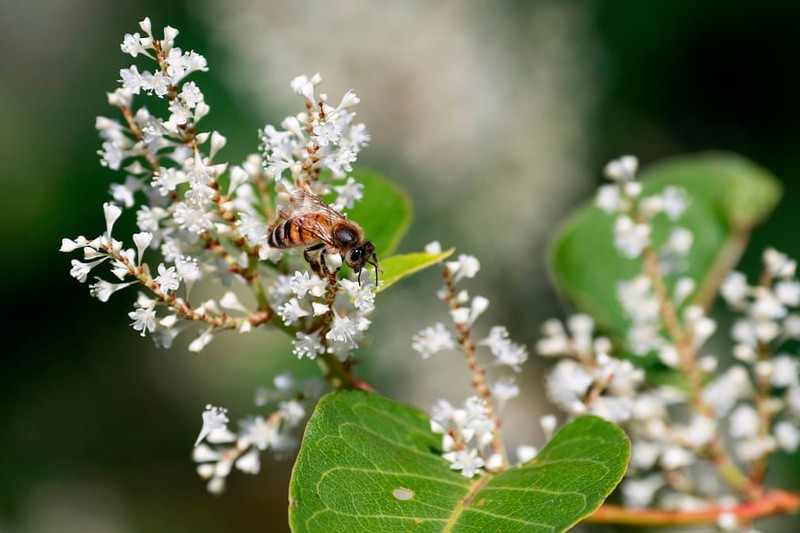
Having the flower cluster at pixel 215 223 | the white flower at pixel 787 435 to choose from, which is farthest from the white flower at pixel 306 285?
the white flower at pixel 787 435

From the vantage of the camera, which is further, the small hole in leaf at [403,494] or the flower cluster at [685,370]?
the flower cluster at [685,370]

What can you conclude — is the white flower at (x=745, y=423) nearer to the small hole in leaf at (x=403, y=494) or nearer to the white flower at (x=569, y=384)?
the white flower at (x=569, y=384)

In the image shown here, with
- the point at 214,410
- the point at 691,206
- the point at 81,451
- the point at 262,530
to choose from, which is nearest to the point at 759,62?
the point at 691,206

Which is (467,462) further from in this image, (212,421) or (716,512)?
(716,512)

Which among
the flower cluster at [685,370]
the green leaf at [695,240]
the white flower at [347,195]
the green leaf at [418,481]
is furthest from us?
the green leaf at [695,240]

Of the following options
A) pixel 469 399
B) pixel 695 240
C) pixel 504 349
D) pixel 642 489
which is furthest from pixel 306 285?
pixel 695 240

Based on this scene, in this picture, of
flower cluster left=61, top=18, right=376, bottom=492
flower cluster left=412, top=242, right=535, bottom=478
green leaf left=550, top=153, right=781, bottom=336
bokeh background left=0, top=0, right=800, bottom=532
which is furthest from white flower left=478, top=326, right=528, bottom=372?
bokeh background left=0, top=0, right=800, bottom=532
